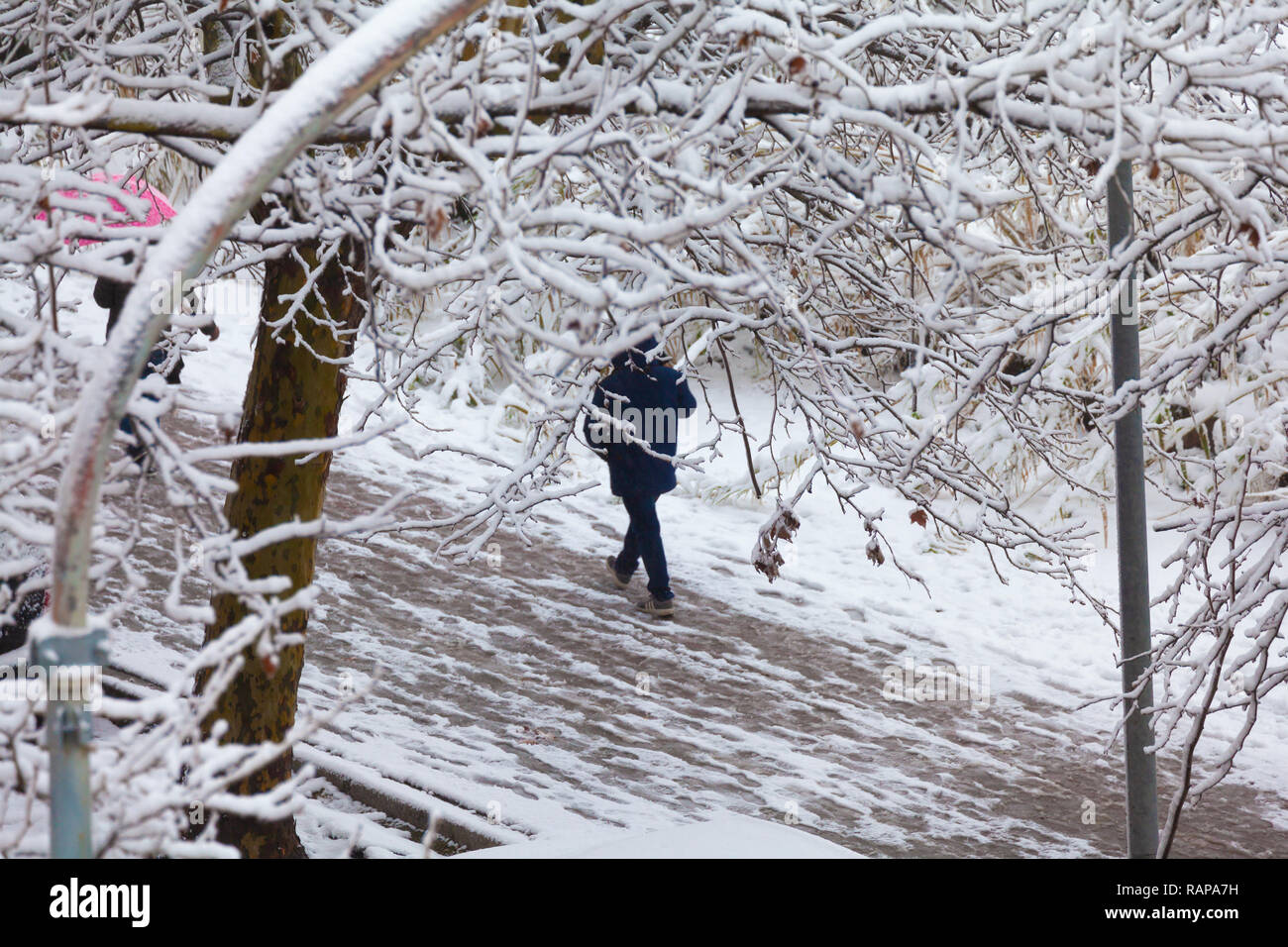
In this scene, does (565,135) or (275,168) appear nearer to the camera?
(275,168)

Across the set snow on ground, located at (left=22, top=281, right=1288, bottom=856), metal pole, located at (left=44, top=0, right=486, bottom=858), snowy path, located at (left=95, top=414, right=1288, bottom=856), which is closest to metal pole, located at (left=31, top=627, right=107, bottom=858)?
metal pole, located at (left=44, top=0, right=486, bottom=858)

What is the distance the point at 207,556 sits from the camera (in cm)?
239

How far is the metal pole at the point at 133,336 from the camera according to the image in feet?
5.98

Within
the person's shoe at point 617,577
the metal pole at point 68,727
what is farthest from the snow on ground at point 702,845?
the person's shoe at point 617,577

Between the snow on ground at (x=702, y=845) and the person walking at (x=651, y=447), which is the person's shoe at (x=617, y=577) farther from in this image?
the snow on ground at (x=702, y=845)

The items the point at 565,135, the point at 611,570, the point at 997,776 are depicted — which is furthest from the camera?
the point at 611,570

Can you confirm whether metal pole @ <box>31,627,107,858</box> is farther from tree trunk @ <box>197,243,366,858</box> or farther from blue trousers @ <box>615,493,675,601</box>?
blue trousers @ <box>615,493,675,601</box>

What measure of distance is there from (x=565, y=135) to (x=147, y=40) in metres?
2.41

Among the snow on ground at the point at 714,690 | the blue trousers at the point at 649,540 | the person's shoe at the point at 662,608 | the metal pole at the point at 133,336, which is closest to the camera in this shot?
the metal pole at the point at 133,336

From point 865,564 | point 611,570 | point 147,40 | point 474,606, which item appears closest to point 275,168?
point 147,40

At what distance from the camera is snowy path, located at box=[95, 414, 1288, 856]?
6.02m

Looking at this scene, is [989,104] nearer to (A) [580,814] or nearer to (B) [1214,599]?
(B) [1214,599]

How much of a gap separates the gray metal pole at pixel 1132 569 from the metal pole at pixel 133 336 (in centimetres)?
286

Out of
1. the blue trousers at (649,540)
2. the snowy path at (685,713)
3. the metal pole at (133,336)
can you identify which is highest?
the metal pole at (133,336)
